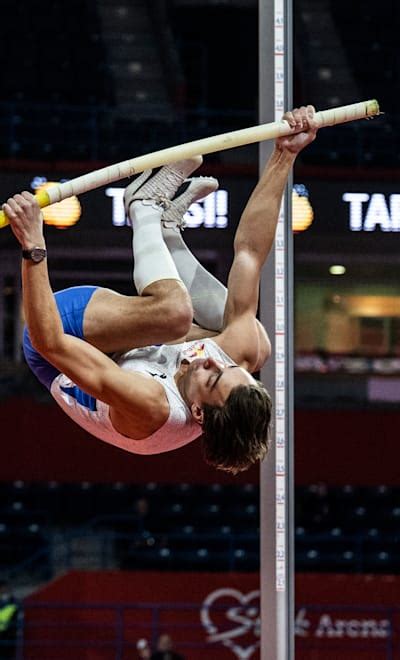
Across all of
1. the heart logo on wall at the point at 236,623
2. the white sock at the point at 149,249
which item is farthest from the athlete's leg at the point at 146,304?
the heart logo on wall at the point at 236,623

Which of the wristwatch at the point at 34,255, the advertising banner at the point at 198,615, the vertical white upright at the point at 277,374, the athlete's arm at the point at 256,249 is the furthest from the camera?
the advertising banner at the point at 198,615

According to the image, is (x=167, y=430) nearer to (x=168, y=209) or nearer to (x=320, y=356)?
(x=168, y=209)

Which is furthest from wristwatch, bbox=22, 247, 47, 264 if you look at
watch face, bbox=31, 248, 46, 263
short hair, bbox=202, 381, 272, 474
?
short hair, bbox=202, 381, 272, 474

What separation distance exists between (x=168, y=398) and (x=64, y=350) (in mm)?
227

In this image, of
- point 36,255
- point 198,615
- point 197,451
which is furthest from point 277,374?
point 197,451

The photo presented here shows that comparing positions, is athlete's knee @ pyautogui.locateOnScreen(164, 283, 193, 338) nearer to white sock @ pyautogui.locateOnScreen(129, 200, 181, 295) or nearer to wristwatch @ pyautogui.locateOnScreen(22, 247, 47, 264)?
white sock @ pyautogui.locateOnScreen(129, 200, 181, 295)

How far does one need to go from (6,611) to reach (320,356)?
3.45m

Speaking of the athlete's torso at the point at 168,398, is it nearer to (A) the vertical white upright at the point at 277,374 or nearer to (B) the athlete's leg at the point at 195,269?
(B) the athlete's leg at the point at 195,269

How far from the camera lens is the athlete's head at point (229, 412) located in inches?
94.0

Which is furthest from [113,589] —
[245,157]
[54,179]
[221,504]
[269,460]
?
[269,460]

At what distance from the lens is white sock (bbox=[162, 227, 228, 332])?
108 inches

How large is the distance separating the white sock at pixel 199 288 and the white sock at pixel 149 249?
76mm

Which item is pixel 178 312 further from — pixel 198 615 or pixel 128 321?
pixel 198 615

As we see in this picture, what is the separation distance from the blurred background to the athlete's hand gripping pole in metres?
4.35
